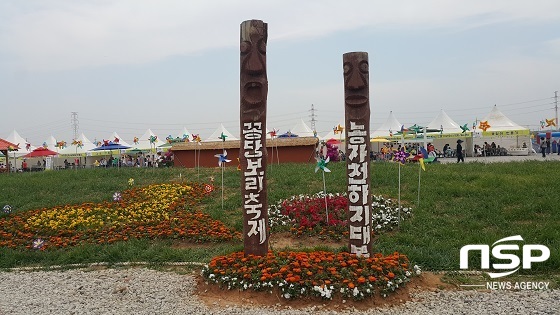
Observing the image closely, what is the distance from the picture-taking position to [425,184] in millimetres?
14547

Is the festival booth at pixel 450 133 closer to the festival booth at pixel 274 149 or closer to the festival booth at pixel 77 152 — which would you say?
the festival booth at pixel 274 149

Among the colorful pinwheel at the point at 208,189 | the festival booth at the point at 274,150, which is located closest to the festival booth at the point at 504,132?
the festival booth at the point at 274,150

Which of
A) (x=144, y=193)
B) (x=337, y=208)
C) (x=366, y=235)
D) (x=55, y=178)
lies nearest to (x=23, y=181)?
(x=55, y=178)

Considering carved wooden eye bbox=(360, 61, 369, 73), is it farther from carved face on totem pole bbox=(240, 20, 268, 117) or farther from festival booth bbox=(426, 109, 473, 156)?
festival booth bbox=(426, 109, 473, 156)

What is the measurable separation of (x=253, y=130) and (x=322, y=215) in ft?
14.8

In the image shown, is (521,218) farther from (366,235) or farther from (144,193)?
(144,193)

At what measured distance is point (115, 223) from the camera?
488 inches

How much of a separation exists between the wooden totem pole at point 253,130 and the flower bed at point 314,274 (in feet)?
1.70

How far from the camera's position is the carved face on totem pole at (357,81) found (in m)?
7.90

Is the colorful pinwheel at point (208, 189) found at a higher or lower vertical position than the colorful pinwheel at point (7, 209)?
higher

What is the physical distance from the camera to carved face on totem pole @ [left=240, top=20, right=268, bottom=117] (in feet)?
26.2

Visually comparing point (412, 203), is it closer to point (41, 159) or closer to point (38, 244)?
point (38, 244)

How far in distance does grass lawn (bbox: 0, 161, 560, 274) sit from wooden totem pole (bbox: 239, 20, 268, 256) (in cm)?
158

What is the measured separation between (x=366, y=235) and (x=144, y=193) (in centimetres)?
1039
